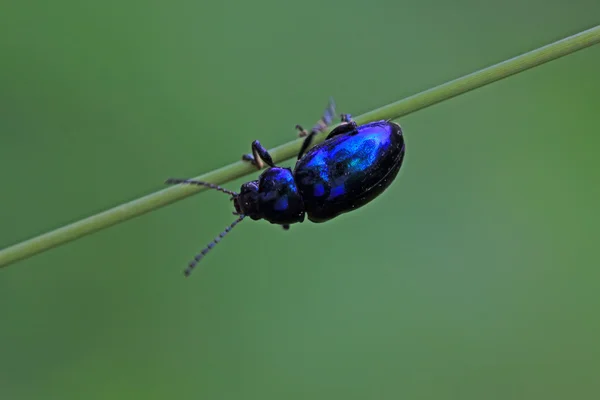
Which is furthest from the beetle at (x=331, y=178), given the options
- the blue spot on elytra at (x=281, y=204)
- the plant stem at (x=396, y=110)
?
the plant stem at (x=396, y=110)

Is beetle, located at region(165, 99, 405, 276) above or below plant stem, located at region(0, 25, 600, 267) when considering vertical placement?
below

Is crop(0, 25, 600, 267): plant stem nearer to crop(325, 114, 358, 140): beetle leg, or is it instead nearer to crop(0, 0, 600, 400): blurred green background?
crop(325, 114, 358, 140): beetle leg

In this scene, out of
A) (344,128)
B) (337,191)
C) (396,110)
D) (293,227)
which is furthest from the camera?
(293,227)

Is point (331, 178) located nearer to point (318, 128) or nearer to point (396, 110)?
point (318, 128)

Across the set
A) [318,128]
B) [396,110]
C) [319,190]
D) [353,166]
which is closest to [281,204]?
[319,190]

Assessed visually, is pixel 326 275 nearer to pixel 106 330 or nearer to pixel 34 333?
pixel 106 330

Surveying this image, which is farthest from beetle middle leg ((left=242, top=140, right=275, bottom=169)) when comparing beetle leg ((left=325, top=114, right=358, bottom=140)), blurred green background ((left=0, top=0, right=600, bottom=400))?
blurred green background ((left=0, top=0, right=600, bottom=400))
